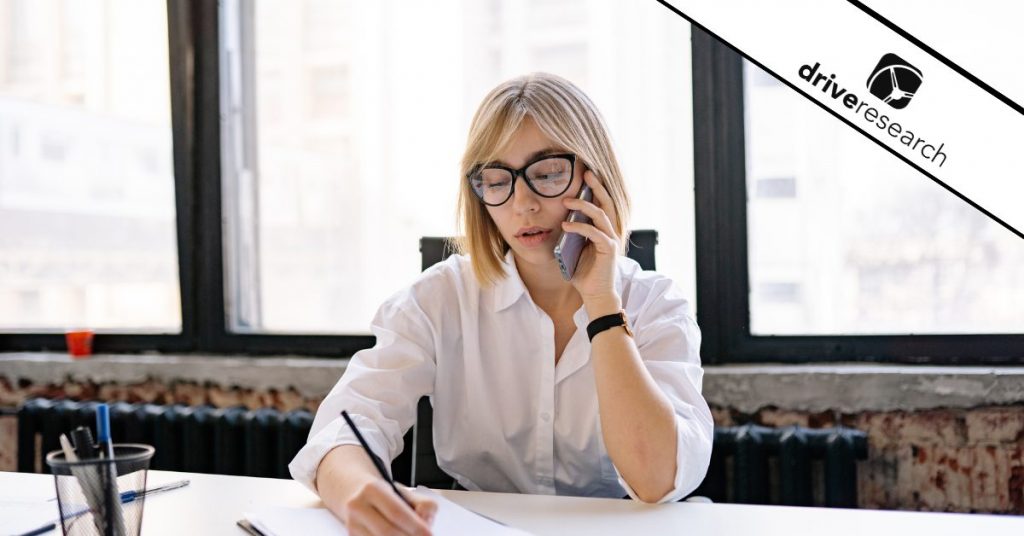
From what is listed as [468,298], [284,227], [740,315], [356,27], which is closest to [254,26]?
[356,27]

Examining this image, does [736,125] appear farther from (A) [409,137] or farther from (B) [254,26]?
(B) [254,26]

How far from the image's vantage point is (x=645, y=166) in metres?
2.18

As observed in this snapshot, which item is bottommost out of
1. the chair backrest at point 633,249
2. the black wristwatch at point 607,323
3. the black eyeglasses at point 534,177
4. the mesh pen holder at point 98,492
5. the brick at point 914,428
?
the brick at point 914,428

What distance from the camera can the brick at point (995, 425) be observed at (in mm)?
1818

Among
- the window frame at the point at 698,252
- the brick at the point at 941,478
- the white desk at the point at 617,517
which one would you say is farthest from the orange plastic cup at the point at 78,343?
the brick at the point at 941,478

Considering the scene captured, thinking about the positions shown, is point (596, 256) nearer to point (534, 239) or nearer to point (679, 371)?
point (534, 239)

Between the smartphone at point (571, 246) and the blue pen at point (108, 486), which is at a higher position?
the smartphone at point (571, 246)

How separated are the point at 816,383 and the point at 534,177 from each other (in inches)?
36.4

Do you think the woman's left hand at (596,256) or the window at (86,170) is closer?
the woman's left hand at (596,256)

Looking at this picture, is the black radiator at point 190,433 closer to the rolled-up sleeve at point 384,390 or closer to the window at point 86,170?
the window at point 86,170

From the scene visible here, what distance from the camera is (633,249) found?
65.5 inches

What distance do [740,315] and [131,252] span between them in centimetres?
183

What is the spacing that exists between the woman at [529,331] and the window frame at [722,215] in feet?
1.95

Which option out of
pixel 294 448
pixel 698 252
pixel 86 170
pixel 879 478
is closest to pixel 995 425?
pixel 879 478
